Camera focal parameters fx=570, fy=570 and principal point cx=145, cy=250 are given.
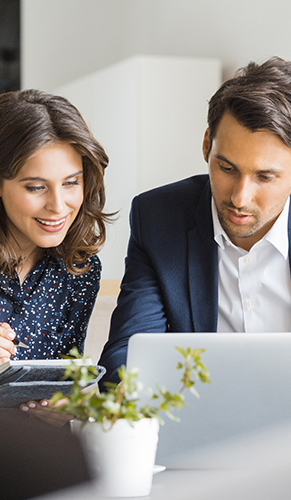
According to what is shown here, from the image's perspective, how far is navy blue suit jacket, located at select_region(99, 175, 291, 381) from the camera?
1.32 m

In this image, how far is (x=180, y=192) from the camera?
1491 millimetres

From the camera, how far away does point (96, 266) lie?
5.10 feet

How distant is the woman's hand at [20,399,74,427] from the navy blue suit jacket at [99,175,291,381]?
0.49m

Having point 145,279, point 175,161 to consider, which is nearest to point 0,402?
point 145,279

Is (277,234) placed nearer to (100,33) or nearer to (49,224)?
(49,224)

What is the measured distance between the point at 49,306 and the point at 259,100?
0.72 m

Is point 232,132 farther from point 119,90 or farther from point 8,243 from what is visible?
point 119,90

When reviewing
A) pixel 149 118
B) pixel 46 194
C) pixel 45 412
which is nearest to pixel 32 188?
pixel 46 194

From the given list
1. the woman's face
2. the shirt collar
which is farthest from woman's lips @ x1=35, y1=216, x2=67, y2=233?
the shirt collar

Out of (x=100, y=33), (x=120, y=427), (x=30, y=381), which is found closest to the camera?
A: (x=120, y=427)

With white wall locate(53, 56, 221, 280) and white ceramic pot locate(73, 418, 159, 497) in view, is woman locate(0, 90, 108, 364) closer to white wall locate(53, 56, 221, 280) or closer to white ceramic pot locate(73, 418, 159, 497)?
white ceramic pot locate(73, 418, 159, 497)

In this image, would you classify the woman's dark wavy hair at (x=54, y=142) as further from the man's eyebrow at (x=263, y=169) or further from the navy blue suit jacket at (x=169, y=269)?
the man's eyebrow at (x=263, y=169)

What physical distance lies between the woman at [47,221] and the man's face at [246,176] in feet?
1.15

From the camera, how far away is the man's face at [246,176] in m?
1.19
